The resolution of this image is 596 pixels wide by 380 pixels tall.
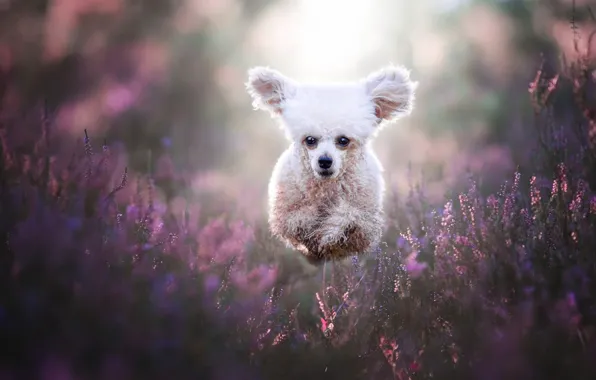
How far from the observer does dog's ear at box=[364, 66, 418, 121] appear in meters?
3.84

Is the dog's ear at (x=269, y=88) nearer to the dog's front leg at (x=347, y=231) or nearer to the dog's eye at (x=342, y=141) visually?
the dog's eye at (x=342, y=141)

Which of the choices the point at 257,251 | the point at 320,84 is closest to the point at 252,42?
the point at 320,84

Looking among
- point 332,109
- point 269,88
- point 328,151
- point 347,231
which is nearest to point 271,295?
point 347,231

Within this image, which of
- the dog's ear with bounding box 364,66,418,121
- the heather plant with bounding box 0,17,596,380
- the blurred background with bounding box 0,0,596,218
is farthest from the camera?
the blurred background with bounding box 0,0,596,218

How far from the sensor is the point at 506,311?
2.41 metres

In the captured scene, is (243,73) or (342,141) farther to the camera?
(243,73)

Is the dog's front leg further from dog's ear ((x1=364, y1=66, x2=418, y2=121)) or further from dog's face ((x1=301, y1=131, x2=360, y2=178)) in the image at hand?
dog's ear ((x1=364, y1=66, x2=418, y2=121))

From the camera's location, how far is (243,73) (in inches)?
237

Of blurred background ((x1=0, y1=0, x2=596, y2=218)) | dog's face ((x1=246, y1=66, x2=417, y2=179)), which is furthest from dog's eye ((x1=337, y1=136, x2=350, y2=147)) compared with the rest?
blurred background ((x1=0, y1=0, x2=596, y2=218))

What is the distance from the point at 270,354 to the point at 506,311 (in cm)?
106

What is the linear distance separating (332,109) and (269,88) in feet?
2.01

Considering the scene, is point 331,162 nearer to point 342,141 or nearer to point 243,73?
point 342,141

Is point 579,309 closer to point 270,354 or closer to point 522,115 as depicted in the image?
point 270,354

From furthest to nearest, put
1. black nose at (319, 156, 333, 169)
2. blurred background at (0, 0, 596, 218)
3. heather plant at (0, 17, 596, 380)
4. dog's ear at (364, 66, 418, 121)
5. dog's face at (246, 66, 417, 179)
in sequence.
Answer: blurred background at (0, 0, 596, 218), dog's ear at (364, 66, 418, 121), dog's face at (246, 66, 417, 179), black nose at (319, 156, 333, 169), heather plant at (0, 17, 596, 380)
